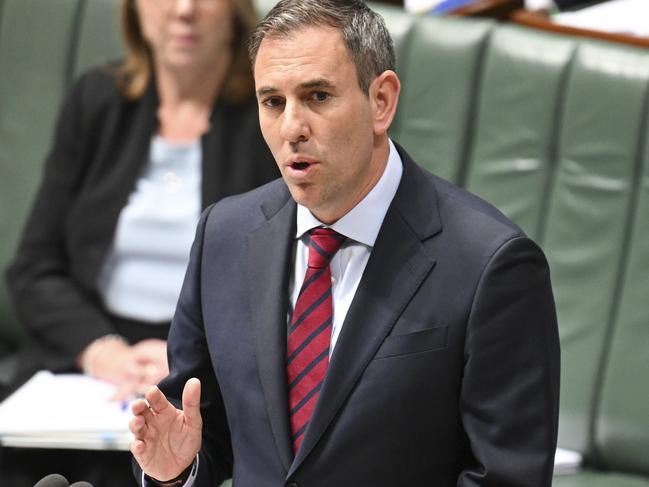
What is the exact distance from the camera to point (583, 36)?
7.12 ft

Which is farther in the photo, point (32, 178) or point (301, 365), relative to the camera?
point (32, 178)

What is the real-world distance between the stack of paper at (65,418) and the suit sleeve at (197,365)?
45 centimetres

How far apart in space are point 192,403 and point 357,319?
20cm

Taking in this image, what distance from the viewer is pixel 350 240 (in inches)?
52.8

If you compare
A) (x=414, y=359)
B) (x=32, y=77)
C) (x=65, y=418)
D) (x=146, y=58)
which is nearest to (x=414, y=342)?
(x=414, y=359)

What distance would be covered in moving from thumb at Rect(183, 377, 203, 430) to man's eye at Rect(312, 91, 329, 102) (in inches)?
12.7

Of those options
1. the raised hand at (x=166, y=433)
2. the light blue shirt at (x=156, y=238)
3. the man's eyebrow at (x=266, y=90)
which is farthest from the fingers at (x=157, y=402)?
the light blue shirt at (x=156, y=238)

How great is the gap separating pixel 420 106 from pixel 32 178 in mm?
841

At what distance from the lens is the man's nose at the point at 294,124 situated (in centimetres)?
123

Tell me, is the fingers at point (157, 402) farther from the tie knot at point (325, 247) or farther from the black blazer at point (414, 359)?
the tie knot at point (325, 247)

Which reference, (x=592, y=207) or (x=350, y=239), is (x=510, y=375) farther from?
(x=592, y=207)

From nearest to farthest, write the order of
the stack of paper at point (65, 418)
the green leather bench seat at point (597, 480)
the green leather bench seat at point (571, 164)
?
the stack of paper at point (65, 418) → the green leather bench seat at point (597, 480) → the green leather bench seat at point (571, 164)

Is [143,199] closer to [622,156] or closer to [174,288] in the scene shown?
[174,288]

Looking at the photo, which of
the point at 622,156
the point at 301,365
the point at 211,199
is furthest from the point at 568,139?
the point at 301,365
